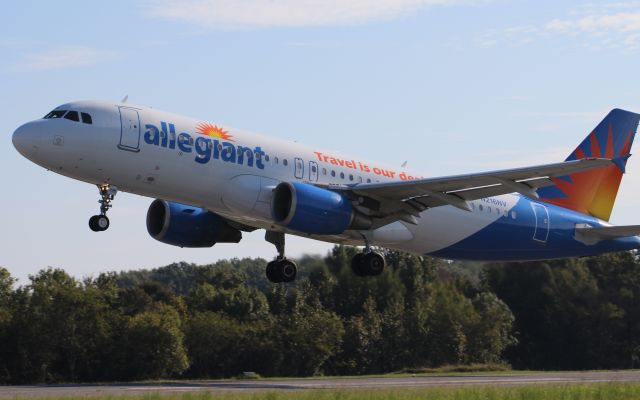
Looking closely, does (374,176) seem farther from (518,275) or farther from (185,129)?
(518,275)

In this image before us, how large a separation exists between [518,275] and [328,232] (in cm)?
3315

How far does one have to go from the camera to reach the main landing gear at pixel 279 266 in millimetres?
39469

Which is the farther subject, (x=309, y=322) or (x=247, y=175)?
(x=309, y=322)

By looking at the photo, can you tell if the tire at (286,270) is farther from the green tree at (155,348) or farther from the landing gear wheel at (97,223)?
the green tree at (155,348)

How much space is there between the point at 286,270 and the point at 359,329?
87.7ft

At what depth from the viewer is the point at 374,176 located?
3819 centimetres

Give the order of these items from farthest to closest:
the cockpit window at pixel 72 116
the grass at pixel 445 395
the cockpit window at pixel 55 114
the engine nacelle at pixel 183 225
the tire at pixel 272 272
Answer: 1. the tire at pixel 272 272
2. the engine nacelle at pixel 183 225
3. the cockpit window at pixel 55 114
4. the cockpit window at pixel 72 116
5. the grass at pixel 445 395

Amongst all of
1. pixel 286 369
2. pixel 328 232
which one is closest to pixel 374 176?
pixel 328 232

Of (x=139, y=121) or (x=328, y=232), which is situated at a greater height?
(x=139, y=121)

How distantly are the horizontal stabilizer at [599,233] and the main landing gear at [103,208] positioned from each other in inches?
735

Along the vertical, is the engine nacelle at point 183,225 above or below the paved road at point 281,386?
above

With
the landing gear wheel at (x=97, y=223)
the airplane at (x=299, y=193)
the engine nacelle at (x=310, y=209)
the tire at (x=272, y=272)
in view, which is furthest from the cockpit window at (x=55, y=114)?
the tire at (x=272, y=272)

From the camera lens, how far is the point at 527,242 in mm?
41781

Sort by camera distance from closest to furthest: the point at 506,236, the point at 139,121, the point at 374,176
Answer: the point at 139,121
the point at 374,176
the point at 506,236
